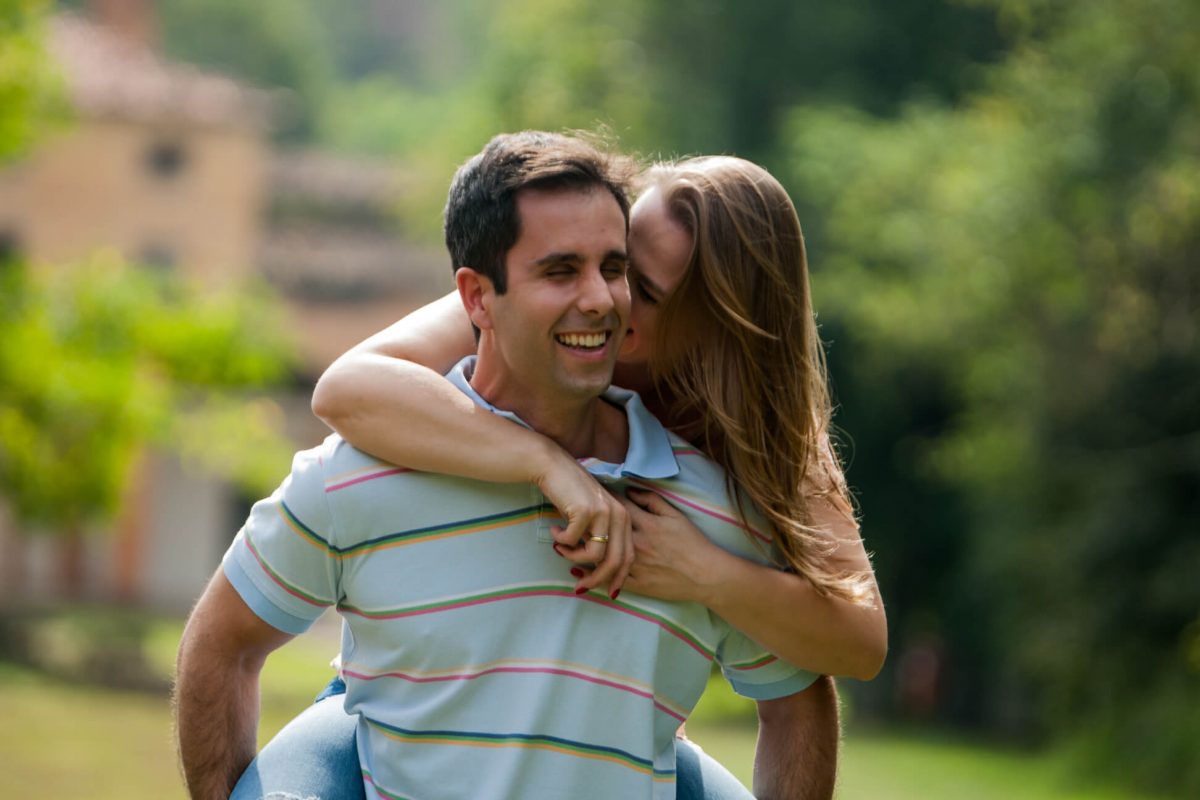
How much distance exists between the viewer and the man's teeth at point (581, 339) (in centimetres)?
304

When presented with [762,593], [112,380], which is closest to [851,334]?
[112,380]

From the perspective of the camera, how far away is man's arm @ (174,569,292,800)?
3.21m

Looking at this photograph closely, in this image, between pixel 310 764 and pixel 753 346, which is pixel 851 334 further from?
pixel 310 764

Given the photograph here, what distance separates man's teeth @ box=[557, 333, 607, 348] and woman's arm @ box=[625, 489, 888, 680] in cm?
32

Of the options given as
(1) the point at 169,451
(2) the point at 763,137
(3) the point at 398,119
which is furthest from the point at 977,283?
(3) the point at 398,119

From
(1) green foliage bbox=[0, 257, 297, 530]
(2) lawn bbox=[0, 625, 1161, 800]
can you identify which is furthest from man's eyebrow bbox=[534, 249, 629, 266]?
(1) green foliage bbox=[0, 257, 297, 530]

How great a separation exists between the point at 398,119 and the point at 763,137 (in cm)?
5174

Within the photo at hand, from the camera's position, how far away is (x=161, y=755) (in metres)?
16.8

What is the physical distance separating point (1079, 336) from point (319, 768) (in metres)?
15.9

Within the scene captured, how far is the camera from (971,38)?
28.3 metres

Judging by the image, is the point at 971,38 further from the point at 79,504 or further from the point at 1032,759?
the point at 79,504

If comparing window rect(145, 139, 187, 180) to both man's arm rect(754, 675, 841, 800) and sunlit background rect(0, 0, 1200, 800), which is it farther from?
man's arm rect(754, 675, 841, 800)

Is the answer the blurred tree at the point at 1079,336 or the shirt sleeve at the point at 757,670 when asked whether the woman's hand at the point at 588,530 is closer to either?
the shirt sleeve at the point at 757,670

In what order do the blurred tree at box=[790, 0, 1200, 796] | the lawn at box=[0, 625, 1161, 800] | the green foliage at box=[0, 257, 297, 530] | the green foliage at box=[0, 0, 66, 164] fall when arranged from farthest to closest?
the green foliage at box=[0, 257, 297, 530] → the blurred tree at box=[790, 0, 1200, 796] → the lawn at box=[0, 625, 1161, 800] → the green foliage at box=[0, 0, 66, 164]
